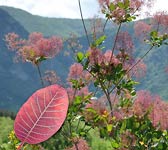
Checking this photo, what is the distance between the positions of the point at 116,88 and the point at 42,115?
6.97ft

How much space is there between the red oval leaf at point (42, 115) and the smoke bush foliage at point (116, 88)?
4.30ft

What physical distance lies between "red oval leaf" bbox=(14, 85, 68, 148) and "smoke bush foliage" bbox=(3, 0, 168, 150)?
131 cm

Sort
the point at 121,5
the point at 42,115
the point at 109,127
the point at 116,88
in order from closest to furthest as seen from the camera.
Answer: the point at 42,115 → the point at 109,127 → the point at 121,5 → the point at 116,88

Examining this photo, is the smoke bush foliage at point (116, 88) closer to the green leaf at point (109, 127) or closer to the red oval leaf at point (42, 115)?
the green leaf at point (109, 127)

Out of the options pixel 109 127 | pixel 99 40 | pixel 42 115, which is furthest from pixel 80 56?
pixel 42 115

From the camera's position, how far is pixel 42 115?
69 centimetres

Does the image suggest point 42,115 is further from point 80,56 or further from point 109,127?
point 80,56

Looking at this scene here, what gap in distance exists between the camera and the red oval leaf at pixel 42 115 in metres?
0.67

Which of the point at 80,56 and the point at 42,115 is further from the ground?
the point at 42,115

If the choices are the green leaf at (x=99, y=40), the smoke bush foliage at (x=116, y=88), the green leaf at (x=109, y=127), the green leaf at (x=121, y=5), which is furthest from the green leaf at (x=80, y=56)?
the green leaf at (x=109, y=127)

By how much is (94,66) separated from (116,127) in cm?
56

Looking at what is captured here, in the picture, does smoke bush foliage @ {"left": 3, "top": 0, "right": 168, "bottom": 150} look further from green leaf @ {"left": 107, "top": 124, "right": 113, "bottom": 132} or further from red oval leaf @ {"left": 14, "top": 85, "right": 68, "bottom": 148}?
red oval leaf @ {"left": 14, "top": 85, "right": 68, "bottom": 148}

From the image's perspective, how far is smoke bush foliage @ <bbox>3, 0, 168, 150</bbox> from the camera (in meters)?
2.22

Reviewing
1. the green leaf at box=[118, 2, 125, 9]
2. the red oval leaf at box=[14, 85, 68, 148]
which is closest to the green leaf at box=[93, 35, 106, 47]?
the green leaf at box=[118, 2, 125, 9]
